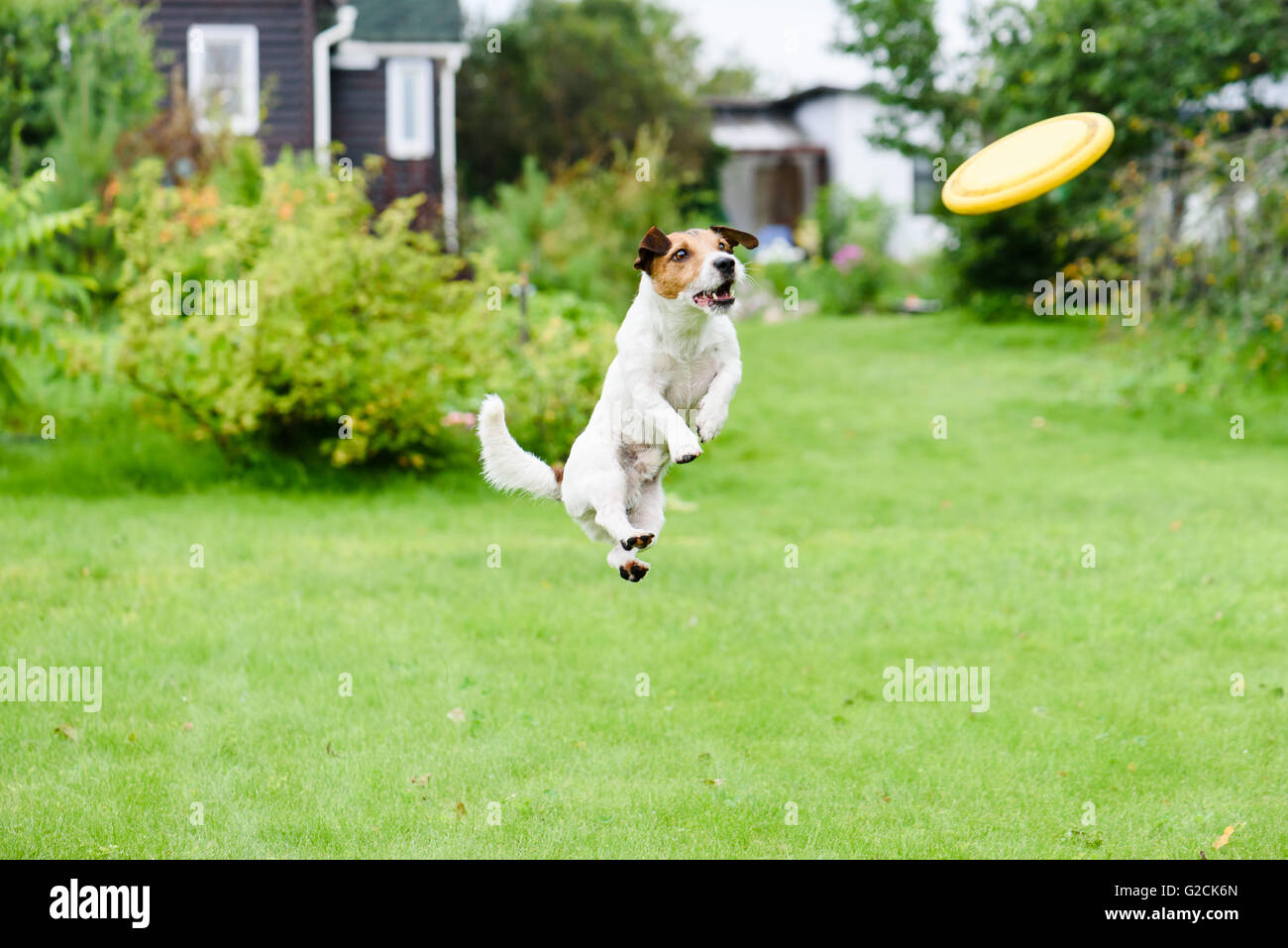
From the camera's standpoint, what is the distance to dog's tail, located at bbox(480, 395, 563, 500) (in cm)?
367

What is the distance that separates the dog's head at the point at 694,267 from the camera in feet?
10.6

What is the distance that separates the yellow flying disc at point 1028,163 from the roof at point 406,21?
76.0 feet

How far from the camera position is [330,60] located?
25906mm

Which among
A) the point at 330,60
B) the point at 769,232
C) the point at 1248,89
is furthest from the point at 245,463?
the point at 769,232

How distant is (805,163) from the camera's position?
40.9 metres

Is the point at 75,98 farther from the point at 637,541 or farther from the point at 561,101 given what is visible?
the point at 637,541

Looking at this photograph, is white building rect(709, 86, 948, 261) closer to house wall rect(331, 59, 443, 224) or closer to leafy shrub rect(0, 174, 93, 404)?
house wall rect(331, 59, 443, 224)

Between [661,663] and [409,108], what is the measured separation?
19.5 m

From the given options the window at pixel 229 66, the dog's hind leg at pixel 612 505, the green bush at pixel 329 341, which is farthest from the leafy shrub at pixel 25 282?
the window at pixel 229 66

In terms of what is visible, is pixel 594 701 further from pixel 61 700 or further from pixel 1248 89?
pixel 1248 89

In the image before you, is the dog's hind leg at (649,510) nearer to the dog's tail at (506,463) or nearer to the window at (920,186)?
the dog's tail at (506,463)

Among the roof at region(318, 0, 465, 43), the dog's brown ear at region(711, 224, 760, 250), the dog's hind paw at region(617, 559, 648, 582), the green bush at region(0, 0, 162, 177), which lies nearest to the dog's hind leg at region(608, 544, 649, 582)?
the dog's hind paw at region(617, 559, 648, 582)

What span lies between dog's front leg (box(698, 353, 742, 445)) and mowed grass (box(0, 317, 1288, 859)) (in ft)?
11.9

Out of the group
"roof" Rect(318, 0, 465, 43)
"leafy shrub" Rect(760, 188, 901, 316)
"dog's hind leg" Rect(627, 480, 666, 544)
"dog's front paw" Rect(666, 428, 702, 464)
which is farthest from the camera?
"leafy shrub" Rect(760, 188, 901, 316)
